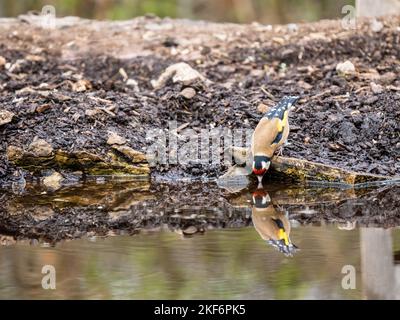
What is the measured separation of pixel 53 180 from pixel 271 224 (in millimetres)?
2323

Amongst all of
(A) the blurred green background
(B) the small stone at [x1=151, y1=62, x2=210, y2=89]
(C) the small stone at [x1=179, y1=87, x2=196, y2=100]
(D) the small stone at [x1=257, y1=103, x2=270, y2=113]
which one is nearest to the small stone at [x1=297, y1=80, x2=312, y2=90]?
(D) the small stone at [x1=257, y1=103, x2=270, y2=113]

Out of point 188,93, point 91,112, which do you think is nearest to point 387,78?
point 188,93

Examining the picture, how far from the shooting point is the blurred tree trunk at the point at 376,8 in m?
11.1

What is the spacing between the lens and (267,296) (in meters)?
5.55

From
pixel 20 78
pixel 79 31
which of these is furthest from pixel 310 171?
pixel 79 31

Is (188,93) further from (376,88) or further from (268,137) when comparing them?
(376,88)

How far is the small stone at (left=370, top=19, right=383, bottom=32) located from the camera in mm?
10789

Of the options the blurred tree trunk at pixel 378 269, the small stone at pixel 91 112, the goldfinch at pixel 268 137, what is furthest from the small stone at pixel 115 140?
the blurred tree trunk at pixel 378 269

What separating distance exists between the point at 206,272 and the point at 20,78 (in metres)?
4.90

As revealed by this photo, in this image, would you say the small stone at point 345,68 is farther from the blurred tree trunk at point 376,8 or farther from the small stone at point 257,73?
the blurred tree trunk at point 376,8

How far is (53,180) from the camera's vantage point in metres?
8.59

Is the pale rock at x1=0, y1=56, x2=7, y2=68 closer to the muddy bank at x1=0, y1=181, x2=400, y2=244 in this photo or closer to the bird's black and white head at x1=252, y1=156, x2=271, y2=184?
the muddy bank at x1=0, y1=181, x2=400, y2=244

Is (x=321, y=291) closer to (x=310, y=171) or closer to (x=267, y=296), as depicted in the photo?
(x=267, y=296)

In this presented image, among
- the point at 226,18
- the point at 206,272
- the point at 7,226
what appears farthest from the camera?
the point at 226,18
